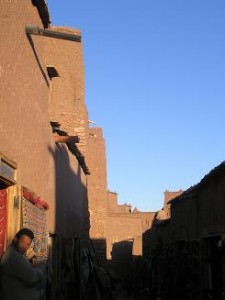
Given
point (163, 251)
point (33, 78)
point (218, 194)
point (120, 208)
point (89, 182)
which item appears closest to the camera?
point (33, 78)

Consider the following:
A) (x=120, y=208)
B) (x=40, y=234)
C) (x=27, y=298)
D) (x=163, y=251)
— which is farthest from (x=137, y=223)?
(x=27, y=298)

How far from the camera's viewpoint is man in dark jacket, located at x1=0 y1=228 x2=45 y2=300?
5.22 m

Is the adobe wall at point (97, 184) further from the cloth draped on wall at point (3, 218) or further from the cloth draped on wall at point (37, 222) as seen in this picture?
the cloth draped on wall at point (3, 218)

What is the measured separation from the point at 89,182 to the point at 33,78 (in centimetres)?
1648

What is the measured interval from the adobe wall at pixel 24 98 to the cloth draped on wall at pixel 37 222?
0.33 metres

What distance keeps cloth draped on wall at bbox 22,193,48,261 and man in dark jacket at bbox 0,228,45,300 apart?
107 centimetres

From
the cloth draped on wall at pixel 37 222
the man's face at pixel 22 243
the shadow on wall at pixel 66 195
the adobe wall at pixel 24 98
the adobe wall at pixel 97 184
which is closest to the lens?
the man's face at pixel 22 243

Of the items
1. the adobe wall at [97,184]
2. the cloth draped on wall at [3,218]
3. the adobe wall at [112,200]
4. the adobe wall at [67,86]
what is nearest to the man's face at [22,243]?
the cloth draped on wall at [3,218]

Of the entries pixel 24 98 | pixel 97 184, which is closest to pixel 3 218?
pixel 24 98

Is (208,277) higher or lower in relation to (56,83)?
lower

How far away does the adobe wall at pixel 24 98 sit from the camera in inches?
236

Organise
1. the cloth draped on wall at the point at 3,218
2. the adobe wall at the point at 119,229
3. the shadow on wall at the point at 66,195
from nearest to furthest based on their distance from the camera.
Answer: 1. the cloth draped on wall at the point at 3,218
2. the shadow on wall at the point at 66,195
3. the adobe wall at the point at 119,229

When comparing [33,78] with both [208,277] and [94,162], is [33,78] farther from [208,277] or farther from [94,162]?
[94,162]

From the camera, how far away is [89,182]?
941 inches
